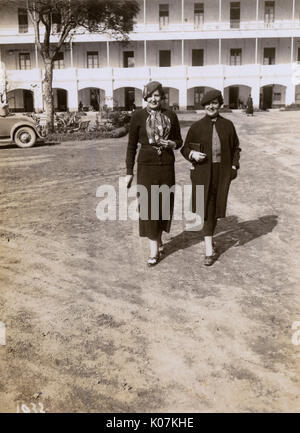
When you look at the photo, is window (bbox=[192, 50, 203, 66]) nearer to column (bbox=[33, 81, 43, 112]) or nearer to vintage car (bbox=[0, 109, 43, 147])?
column (bbox=[33, 81, 43, 112])

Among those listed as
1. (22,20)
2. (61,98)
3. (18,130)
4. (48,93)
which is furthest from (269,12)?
(18,130)

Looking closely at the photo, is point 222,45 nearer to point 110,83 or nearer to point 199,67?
point 199,67

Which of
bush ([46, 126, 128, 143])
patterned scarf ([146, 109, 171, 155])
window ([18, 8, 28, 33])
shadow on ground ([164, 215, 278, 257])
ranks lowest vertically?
shadow on ground ([164, 215, 278, 257])

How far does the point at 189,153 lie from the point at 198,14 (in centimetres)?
3727

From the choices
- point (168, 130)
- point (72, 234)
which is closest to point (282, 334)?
point (168, 130)

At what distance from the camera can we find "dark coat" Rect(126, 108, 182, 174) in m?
5.15

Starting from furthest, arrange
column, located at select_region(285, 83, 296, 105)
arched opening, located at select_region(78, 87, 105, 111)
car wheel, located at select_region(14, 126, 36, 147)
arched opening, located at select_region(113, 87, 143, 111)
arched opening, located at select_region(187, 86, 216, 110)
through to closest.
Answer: arched opening, located at select_region(113, 87, 143, 111) → arched opening, located at select_region(187, 86, 216, 110) → arched opening, located at select_region(78, 87, 105, 111) → column, located at select_region(285, 83, 296, 105) → car wheel, located at select_region(14, 126, 36, 147)

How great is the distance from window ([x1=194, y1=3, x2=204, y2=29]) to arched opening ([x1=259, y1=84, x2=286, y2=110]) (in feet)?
22.2

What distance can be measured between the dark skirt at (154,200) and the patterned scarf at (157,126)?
303 mm

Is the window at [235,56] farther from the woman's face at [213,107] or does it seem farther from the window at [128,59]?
the woman's face at [213,107]

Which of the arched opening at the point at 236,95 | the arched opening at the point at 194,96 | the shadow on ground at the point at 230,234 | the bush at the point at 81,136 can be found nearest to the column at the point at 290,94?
the arched opening at the point at 236,95

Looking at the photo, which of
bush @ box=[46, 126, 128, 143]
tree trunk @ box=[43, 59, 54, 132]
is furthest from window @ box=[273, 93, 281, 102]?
tree trunk @ box=[43, 59, 54, 132]

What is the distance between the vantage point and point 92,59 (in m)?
40.3

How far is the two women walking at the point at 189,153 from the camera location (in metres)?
5.12
